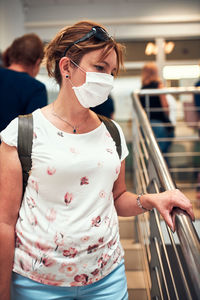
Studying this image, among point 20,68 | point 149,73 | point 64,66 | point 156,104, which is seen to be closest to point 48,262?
point 64,66

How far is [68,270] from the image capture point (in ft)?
2.98

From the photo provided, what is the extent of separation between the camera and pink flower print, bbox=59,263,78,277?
906 mm

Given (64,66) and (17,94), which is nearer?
(64,66)

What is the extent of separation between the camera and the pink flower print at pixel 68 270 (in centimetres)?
91

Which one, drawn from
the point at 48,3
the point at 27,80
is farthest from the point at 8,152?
the point at 48,3

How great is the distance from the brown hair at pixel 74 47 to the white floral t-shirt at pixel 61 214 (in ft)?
0.79

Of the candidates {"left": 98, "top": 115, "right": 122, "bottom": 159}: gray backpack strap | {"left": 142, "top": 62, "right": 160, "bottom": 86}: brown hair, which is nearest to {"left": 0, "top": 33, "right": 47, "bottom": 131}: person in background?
{"left": 98, "top": 115, "right": 122, "bottom": 159}: gray backpack strap

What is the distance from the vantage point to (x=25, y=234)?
0.92m

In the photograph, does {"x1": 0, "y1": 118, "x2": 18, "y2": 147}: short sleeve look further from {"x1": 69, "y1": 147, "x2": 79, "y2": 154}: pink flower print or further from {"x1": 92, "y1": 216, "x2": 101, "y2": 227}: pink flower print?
{"x1": 92, "y1": 216, "x2": 101, "y2": 227}: pink flower print

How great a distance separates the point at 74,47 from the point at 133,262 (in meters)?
1.87

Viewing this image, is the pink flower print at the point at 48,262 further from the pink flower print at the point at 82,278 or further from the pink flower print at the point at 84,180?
the pink flower print at the point at 84,180

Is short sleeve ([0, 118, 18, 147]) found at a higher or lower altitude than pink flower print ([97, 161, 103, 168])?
higher

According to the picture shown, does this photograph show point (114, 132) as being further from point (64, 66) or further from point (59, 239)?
point (59, 239)

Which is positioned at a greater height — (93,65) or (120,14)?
(120,14)
